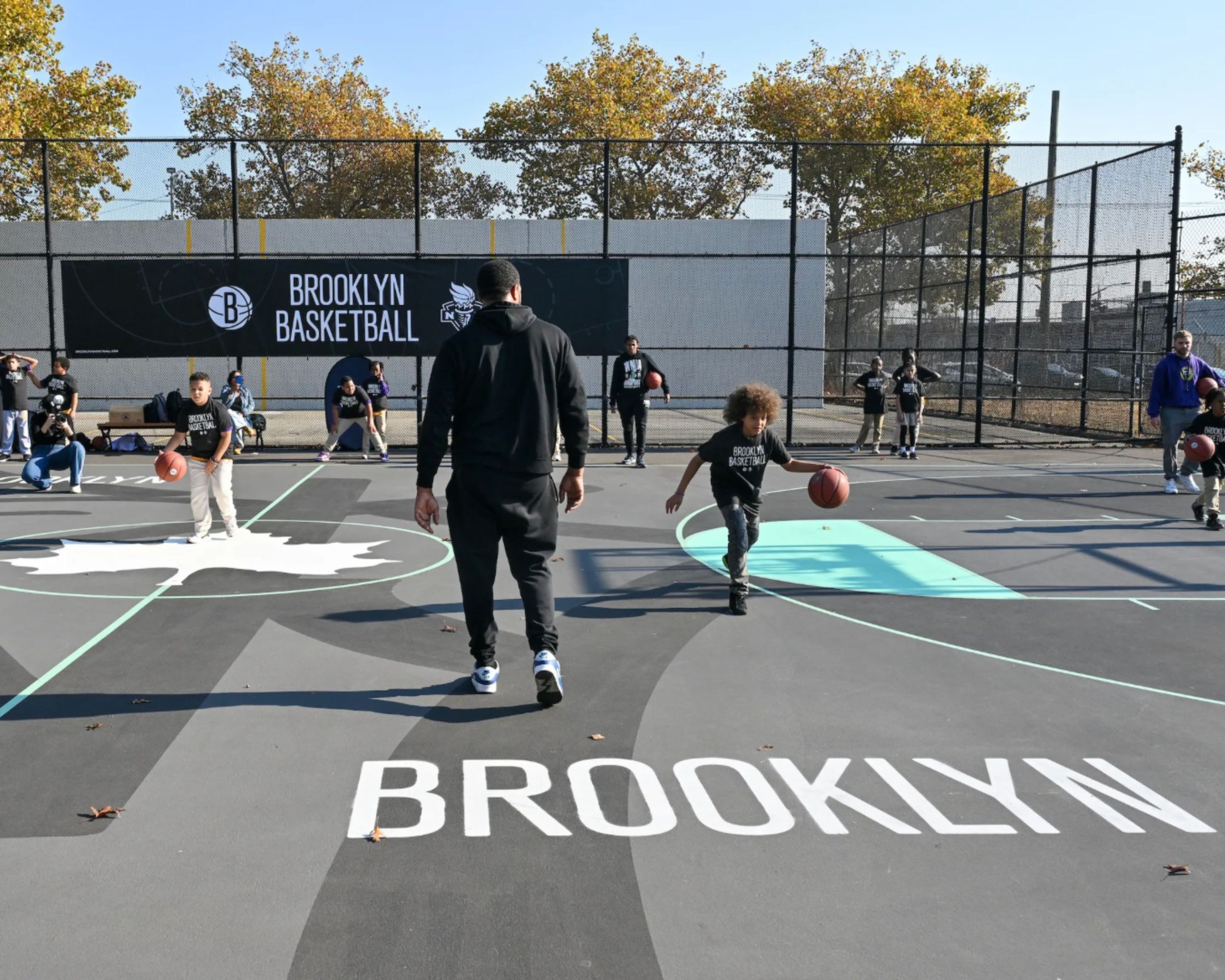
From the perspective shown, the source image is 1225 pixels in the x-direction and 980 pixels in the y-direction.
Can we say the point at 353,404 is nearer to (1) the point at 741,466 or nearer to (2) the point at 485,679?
(1) the point at 741,466

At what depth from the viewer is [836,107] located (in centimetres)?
4269

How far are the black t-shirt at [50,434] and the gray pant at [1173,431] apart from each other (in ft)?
46.6

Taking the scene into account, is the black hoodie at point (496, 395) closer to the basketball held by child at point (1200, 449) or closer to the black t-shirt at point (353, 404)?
the basketball held by child at point (1200, 449)

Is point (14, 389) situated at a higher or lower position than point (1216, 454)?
higher

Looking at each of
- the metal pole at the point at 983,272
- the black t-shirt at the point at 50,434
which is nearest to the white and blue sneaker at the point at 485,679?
the black t-shirt at the point at 50,434

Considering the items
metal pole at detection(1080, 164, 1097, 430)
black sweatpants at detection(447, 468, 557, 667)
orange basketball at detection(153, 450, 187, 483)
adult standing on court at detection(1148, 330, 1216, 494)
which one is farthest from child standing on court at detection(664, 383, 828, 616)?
metal pole at detection(1080, 164, 1097, 430)

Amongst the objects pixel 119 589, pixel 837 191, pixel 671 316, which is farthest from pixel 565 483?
pixel 837 191

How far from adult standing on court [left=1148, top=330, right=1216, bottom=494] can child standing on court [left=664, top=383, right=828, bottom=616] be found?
27.2 ft

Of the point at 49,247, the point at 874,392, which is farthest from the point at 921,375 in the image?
the point at 49,247

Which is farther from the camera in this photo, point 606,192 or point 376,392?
point 606,192

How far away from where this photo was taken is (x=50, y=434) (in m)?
15.1

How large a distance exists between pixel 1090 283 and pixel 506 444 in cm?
2040

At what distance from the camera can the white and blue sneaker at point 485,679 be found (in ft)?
20.9

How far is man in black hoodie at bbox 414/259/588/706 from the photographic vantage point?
233 inches
